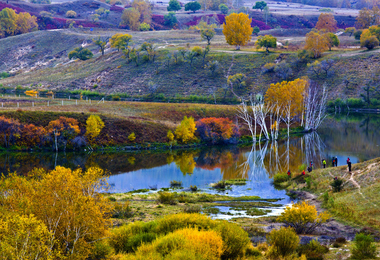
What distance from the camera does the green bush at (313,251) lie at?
56.2 feet

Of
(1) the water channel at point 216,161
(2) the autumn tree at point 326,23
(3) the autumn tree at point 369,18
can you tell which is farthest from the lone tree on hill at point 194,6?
(1) the water channel at point 216,161

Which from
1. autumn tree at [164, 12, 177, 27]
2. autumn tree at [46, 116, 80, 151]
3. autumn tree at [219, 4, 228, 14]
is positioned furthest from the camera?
autumn tree at [219, 4, 228, 14]

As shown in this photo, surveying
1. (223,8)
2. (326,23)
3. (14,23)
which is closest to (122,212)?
(326,23)

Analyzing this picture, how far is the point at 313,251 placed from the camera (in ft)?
57.9

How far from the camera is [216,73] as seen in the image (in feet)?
340

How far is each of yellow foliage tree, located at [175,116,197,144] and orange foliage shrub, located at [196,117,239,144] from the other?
178 cm

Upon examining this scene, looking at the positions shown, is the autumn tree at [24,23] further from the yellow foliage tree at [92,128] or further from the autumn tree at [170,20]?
the yellow foliage tree at [92,128]

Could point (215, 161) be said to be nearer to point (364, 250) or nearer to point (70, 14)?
point (364, 250)

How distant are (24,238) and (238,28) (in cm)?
10382

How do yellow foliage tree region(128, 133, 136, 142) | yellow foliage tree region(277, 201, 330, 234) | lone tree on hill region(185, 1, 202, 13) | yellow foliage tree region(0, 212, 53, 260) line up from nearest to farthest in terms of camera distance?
yellow foliage tree region(0, 212, 53, 260)
yellow foliage tree region(277, 201, 330, 234)
yellow foliage tree region(128, 133, 136, 142)
lone tree on hill region(185, 1, 202, 13)

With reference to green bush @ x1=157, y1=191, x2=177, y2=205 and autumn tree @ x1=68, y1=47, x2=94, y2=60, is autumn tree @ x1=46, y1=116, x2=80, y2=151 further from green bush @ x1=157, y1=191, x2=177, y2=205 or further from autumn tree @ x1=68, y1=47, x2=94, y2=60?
autumn tree @ x1=68, y1=47, x2=94, y2=60


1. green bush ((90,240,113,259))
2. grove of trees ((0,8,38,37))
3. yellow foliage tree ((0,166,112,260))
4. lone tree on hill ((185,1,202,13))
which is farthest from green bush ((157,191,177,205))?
lone tree on hill ((185,1,202,13))

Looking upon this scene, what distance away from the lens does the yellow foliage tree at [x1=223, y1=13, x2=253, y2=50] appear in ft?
356

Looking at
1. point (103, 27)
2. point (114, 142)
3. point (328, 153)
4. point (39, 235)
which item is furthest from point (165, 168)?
point (103, 27)
